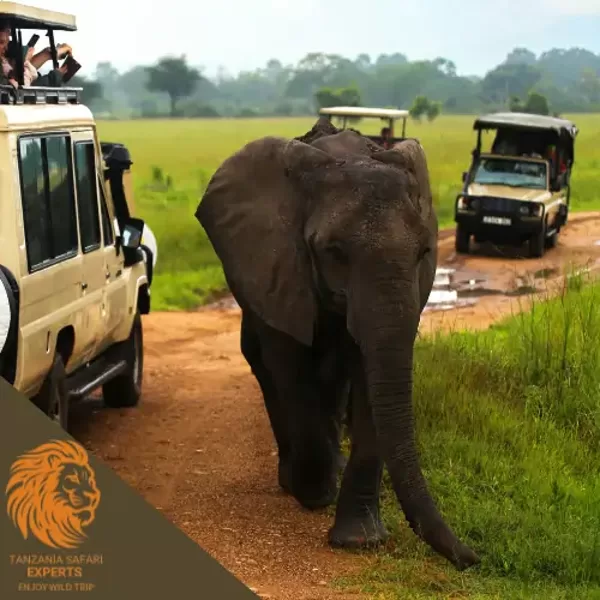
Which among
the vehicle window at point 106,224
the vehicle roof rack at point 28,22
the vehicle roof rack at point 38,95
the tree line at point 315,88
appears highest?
the vehicle roof rack at point 28,22

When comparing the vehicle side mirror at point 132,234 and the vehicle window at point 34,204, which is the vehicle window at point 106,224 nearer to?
the vehicle side mirror at point 132,234

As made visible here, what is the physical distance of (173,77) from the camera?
102312 millimetres

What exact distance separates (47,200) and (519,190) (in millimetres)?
14764

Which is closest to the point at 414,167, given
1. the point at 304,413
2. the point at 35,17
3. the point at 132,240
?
the point at 304,413

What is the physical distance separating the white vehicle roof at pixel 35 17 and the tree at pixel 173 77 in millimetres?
94097

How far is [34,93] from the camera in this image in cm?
688

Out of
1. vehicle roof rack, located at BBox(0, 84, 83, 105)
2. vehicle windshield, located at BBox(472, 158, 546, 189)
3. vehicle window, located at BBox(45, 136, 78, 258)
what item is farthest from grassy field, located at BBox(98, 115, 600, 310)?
vehicle window, located at BBox(45, 136, 78, 258)

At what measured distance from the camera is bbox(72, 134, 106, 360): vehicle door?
7570 millimetres

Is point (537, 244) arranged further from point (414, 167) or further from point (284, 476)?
point (414, 167)

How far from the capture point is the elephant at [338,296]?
215 inches

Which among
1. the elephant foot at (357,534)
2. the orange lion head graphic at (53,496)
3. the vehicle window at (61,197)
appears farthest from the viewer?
the vehicle window at (61,197)

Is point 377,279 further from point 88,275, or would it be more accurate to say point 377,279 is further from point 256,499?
point 88,275

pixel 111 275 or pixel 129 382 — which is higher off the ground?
pixel 111 275

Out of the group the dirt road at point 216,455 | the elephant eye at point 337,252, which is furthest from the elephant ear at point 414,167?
the dirt road at point 216,455
